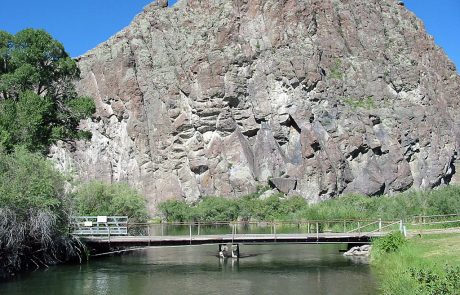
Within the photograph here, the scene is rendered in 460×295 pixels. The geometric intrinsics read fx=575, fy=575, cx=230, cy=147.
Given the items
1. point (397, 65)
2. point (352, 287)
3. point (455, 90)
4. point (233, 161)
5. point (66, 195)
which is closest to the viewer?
point (352, 287)

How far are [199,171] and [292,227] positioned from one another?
49.4 meters

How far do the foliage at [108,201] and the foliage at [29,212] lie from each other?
40.7ft

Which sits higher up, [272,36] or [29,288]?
[272,36]

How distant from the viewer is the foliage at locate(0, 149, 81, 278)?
109ft

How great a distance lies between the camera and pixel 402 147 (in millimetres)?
114500

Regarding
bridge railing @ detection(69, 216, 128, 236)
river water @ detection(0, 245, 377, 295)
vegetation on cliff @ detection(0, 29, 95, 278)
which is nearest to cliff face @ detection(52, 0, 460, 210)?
vegetation on cliff @ detection(0, 29, 95, 278)

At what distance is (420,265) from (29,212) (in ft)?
73.4

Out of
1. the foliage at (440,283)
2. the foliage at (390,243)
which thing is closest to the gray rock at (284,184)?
the foliage at (390,243)

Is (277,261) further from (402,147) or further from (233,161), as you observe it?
(402,147)

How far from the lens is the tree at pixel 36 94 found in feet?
147

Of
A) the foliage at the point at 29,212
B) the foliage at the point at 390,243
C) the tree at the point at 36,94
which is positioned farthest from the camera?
the tree at the point at 36,94

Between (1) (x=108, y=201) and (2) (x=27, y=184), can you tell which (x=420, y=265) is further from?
(1) (x=108, y=201)

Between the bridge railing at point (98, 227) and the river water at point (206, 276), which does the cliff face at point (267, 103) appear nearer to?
the bridge railing at point (98, 227)

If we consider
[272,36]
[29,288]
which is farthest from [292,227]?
[272,36]
